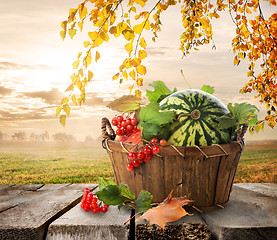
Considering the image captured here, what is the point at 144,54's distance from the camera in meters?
2.18

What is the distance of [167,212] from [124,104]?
2.50 feet

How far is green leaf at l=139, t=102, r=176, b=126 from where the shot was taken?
1.64m

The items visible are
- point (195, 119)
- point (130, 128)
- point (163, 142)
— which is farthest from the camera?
point (130, 128)

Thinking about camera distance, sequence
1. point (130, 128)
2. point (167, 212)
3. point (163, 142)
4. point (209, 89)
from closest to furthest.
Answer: point (167, 212)
point (163, 142)
point (130, 128)
point (209, 89)

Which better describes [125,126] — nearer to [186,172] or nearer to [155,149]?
[155,149]

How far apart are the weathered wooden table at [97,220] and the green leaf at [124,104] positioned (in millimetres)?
652

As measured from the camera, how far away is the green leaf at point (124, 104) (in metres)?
1.94

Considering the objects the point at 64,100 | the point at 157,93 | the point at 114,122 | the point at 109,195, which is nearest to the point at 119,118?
the point at 114,122

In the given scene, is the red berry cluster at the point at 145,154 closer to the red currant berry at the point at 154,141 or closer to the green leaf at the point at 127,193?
the red currant berry at the point at 154,141

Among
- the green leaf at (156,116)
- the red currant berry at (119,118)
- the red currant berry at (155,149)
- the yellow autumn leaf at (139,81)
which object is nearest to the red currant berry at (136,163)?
the red currant berry at (155,149)

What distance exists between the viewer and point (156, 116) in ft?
5.39

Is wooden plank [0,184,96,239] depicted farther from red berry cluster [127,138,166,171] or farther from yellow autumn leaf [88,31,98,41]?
yellow autumn leaf [88,31,98,41]

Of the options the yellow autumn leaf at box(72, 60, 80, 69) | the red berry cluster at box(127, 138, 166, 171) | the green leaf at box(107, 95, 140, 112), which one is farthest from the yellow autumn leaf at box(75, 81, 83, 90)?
the red berry cluster at box(127, 138, 166, 171)

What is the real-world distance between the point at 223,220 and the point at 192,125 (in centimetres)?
56
